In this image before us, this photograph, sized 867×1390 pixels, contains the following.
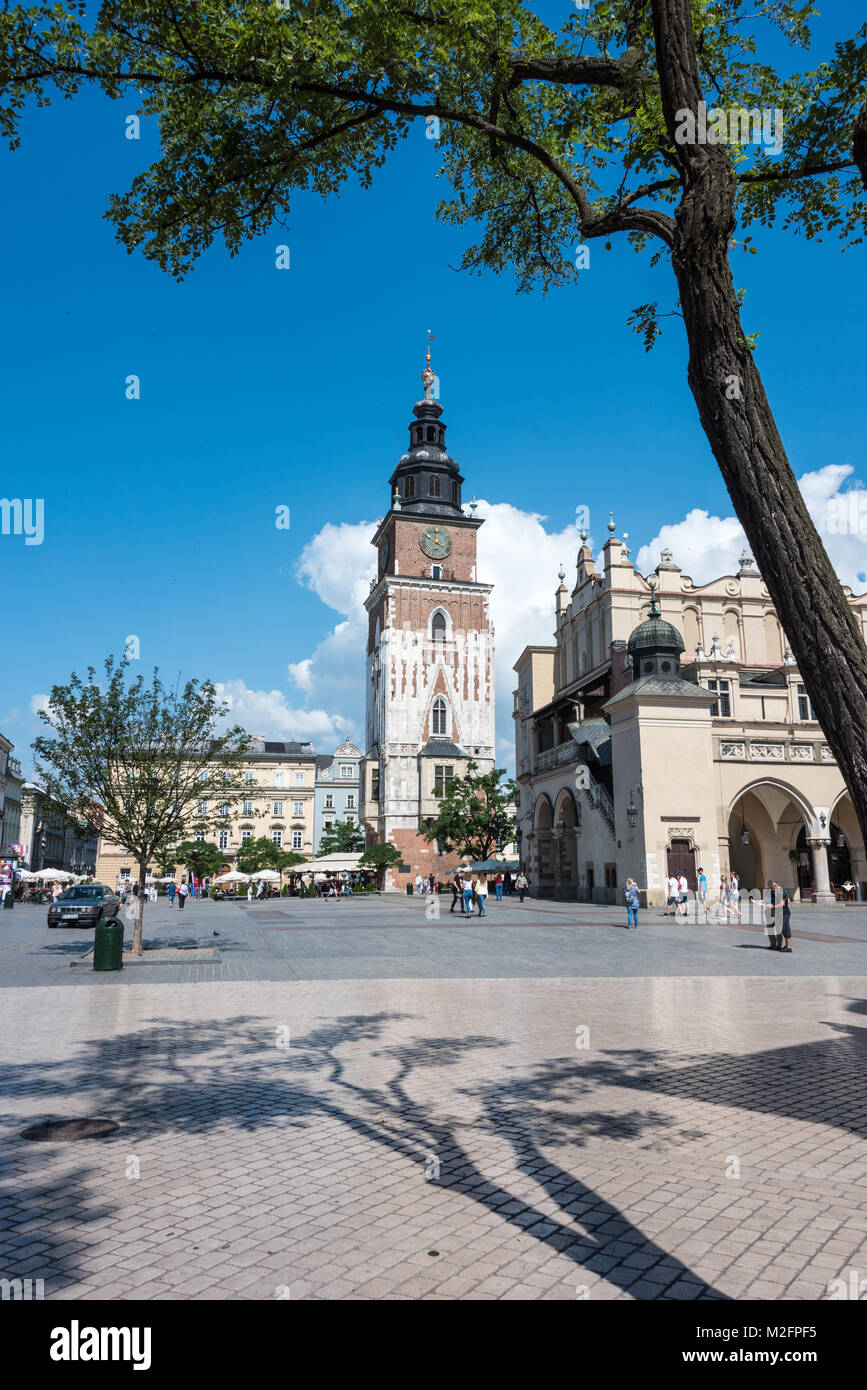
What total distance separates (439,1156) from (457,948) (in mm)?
15079

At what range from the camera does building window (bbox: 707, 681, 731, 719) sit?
39.4 m

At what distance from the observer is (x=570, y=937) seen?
23516mm

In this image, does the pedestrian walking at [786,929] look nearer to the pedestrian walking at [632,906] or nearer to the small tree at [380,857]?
the pedestrian walking at [632,906]

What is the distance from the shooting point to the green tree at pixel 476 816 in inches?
2217

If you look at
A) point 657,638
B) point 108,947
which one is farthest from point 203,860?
point 108,947

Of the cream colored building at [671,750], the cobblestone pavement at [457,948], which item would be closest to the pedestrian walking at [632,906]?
the cobblestone pavement at [457,948]

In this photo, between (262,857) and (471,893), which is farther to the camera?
(262,857)

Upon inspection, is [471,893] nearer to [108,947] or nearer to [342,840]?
[108,947]

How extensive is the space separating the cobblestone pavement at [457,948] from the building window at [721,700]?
928cm

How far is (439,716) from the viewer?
72.4m

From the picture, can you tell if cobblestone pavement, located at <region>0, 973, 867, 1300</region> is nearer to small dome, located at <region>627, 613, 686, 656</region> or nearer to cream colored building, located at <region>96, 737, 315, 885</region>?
small dome, located at <region>627, 613, 686, 656</region>

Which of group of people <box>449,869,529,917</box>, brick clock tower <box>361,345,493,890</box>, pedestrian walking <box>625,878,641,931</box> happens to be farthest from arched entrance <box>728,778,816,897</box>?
brick clock tower <box>361,345,493,890</box>

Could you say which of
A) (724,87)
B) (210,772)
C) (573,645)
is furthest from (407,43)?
(573,645)
